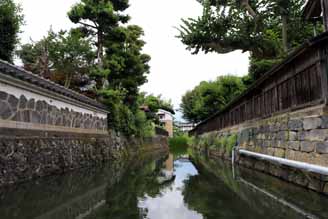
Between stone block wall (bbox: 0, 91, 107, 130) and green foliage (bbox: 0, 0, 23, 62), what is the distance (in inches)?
143

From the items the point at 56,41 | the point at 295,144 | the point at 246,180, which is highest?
the point at 56,41

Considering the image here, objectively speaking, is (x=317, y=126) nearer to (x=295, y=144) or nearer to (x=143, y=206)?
(x=295, y=144)

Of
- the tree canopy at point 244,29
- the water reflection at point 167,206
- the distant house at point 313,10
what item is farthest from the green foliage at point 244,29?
the water reflection at point 167,206

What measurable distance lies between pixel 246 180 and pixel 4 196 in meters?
5.52

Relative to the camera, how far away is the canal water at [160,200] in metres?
3.97

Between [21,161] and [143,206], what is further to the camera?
[21,161]

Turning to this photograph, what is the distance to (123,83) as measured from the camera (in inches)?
687

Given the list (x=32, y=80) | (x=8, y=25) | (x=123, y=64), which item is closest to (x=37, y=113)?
(x=32, y=80)

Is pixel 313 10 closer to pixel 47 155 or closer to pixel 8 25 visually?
pixel 47 155

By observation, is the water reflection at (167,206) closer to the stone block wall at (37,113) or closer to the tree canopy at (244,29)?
the stone block wall at (37,113)

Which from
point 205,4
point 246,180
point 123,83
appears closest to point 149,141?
Result: point 123,83

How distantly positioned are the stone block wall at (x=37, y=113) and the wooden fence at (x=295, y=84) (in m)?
6.65

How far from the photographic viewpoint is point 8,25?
10414mm

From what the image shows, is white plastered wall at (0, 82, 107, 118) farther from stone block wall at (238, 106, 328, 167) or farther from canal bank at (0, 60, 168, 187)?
stone block wall at (238, 106, 328, 167)
